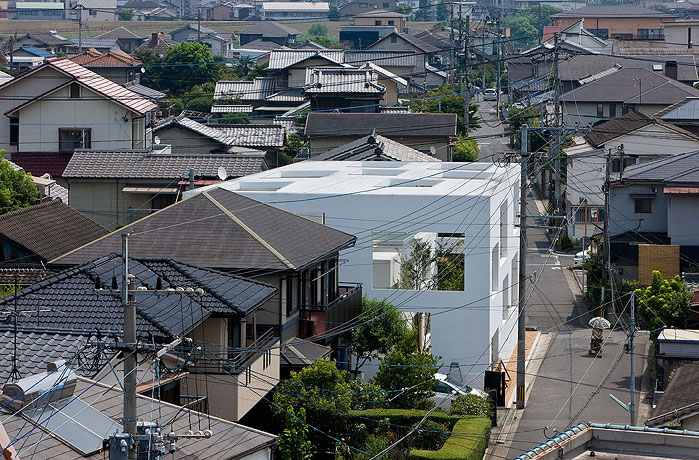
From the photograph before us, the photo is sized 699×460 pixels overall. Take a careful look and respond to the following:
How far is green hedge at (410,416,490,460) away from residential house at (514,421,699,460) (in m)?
6.86

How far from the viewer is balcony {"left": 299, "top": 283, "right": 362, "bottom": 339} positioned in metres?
21.4

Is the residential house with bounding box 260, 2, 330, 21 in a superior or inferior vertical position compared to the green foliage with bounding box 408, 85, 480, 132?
superior

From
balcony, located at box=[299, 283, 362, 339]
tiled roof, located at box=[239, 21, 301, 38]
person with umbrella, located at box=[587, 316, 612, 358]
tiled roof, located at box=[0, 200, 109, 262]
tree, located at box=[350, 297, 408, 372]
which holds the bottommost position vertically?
person with umbrella, located at box=[587, 316, 612, 358]

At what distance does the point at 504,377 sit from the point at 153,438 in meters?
15.8

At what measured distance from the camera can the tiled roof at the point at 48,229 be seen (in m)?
25.3

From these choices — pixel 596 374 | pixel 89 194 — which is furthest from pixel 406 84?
pixel 596 374

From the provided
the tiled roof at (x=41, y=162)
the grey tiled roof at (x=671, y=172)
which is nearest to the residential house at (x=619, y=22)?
the grey tiled roof at (x=671, y=172)

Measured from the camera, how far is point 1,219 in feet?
84.6

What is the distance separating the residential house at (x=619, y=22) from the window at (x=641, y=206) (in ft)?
218

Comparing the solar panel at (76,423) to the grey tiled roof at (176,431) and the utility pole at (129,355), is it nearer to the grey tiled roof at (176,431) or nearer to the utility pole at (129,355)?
the grey tiled roof at (176,431)

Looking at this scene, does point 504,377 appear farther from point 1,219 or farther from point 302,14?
point 302,14

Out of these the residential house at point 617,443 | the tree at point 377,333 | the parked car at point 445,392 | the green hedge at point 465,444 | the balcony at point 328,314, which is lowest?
the parked car at point 445,392

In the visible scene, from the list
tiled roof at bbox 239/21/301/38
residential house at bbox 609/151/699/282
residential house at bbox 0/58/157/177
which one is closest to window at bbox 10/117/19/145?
residential house at bbox 0/58/157/177

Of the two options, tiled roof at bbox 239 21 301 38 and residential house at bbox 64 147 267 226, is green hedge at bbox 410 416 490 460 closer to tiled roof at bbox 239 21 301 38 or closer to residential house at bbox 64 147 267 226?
residential house at bbox 64 147 267 226
